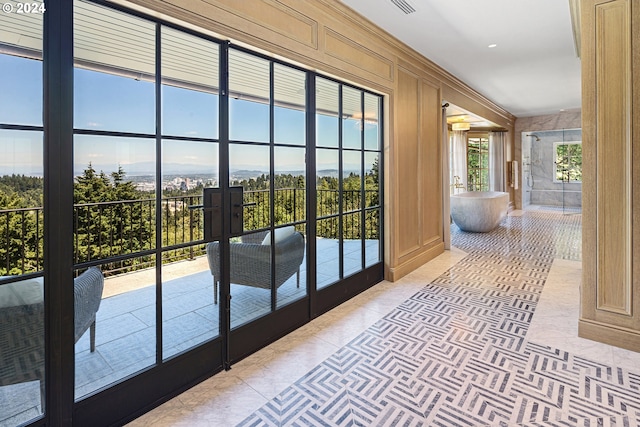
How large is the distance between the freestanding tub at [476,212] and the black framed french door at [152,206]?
5.15m

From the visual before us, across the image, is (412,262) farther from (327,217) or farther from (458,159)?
(458,159)

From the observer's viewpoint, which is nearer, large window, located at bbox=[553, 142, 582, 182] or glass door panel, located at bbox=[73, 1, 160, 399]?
glass door panel, located at bbox=[73, 1, 160, 399]

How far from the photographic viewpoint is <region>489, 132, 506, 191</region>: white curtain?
987 cm

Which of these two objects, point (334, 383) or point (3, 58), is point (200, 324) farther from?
point (3, 58)

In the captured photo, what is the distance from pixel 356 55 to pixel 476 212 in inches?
195

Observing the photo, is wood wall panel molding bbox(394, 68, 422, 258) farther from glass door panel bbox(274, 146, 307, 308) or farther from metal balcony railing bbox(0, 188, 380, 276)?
metal balcony railing bbox(0, 188, 380, 276)

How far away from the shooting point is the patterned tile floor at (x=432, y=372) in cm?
179

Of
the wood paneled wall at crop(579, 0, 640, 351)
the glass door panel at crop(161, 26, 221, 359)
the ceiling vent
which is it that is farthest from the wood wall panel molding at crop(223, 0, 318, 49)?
the wood paneled wall at crop(579, 0, 640, 351)

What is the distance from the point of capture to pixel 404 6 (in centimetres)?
307

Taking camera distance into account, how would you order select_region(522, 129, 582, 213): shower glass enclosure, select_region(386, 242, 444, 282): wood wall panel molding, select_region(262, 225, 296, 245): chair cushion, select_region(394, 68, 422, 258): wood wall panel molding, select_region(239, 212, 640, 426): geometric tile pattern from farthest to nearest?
select_region(522, 129, 582, 213): shower glass enclosure, select_region(394, 68, 422, 258): wood wall panel molding, select_region(386, 242, 444, 282): wood wall panel molding, select_region(262, 225, 296, 245): chair cushion, select_region(239, 212, 640, 426): geometric tile pattern

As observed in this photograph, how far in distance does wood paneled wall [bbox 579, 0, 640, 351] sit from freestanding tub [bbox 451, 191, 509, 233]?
4588mm

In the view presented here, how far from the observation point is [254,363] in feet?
7.61

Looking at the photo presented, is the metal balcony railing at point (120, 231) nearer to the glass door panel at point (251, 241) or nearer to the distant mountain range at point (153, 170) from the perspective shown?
the glass door panel at point (251, 241)

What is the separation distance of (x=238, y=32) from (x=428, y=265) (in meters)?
3.79
